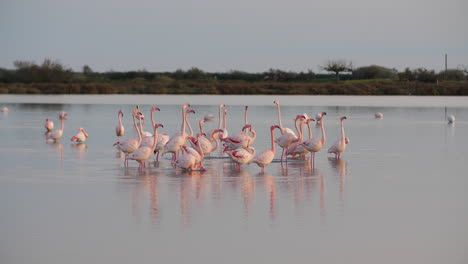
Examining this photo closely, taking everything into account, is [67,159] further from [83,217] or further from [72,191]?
[83,217]

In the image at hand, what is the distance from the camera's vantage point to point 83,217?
8008mm

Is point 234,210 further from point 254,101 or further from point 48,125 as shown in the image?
point 254,101

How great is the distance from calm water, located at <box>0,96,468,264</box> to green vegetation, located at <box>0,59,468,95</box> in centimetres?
4666

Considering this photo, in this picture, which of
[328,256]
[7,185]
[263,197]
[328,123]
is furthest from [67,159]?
[328,123]

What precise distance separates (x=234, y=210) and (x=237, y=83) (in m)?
58.8

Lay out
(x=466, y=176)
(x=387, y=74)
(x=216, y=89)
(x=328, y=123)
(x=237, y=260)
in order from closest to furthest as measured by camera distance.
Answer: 1. (x=237, y=260)
2. (x=466, y=176)
3. (x=328, y=123)
4. (x=216, y=89)
5. (x=387, y=74)

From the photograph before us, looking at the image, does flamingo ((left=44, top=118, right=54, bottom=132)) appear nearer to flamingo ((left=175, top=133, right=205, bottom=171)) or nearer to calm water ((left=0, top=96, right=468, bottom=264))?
calm water ((left=0, top=96, right=468, bottom=264))

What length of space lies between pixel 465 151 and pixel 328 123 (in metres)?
9.34

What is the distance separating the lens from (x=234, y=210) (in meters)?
8.36

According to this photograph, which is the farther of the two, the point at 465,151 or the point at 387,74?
the point at 387,74

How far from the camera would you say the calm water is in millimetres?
6621

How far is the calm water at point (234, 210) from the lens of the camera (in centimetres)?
662

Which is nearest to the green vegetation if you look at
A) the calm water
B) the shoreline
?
the shoreline

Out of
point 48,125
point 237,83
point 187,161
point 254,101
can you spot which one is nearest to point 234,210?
point 187,161
